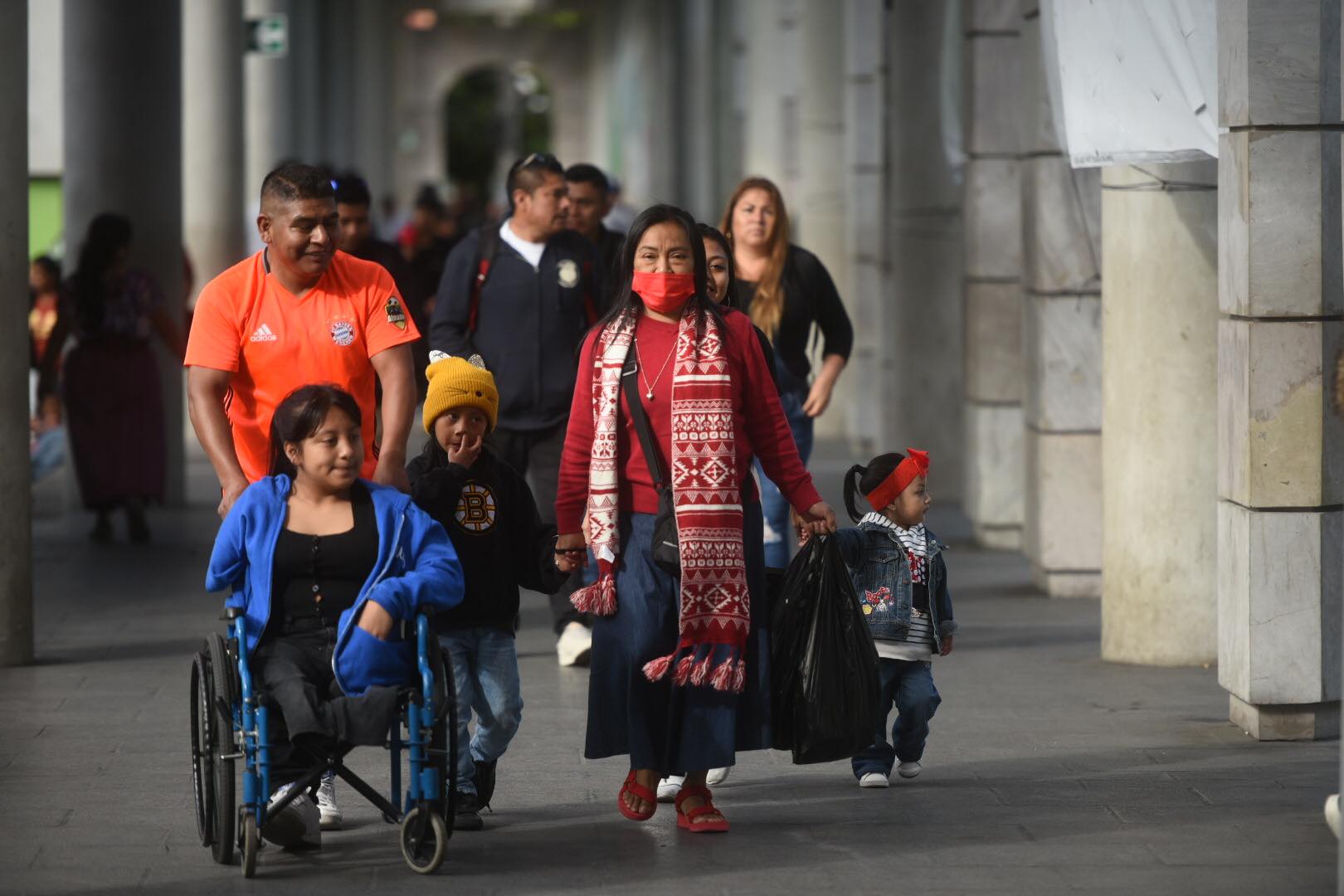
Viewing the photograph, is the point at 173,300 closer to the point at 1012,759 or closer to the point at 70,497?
the point at 70,497

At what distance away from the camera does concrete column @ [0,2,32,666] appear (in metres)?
9.07

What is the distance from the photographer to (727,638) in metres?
6.17

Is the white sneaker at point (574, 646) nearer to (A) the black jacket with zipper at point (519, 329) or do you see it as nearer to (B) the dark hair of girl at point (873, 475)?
(A) the black jacket with zipper at point (519, 329)

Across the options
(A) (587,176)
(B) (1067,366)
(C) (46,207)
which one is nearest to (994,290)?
(B) (1067,366)

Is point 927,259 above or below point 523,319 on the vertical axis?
above

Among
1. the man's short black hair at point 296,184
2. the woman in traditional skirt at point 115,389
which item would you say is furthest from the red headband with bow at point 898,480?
the woman in traditional skirt at point 115,389

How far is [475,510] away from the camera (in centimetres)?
636

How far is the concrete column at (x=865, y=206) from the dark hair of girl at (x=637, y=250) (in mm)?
11412

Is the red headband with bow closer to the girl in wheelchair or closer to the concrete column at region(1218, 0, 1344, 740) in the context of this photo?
the concrete column at region(1218, 0, 1344, 740)

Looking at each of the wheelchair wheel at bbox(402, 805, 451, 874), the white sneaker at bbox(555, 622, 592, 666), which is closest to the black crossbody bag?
the wheelchair wheel at bbox(402, 805, 451, 874)

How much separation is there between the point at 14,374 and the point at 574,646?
2.37 metres

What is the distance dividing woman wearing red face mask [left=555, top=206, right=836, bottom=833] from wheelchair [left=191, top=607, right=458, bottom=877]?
539 millimetres

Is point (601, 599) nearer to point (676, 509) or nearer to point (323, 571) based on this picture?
point (676, 509)

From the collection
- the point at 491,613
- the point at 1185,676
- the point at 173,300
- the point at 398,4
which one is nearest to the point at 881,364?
the point at 173,300
